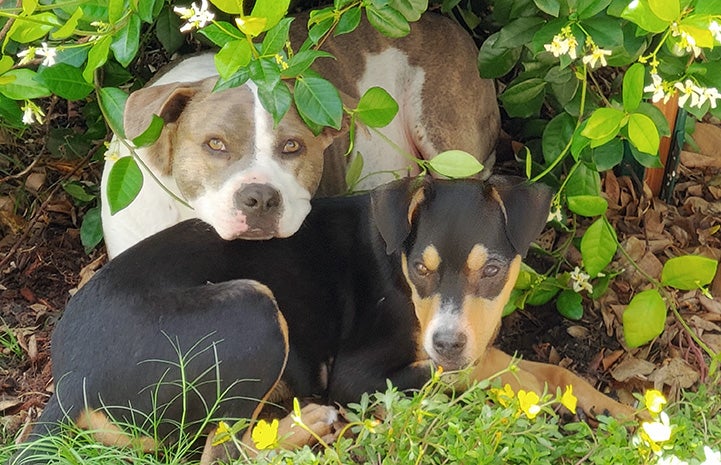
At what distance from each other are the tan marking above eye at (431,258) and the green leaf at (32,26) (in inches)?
54.1

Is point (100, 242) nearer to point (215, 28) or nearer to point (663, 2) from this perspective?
point (215, 28)

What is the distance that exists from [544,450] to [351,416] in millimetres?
585

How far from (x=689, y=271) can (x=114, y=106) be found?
7.10ft

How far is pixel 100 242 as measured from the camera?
4.47m

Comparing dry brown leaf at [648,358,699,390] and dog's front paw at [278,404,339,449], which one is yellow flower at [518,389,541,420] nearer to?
dog's front paw at [278,404,339,449]

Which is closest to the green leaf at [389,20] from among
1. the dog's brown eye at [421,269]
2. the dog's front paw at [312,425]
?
the dog's brown eye at [421,269]

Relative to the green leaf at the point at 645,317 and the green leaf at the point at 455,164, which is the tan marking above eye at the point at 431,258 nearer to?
the green leaf at the point at 455,164

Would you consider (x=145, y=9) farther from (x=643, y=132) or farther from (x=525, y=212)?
(x=643, y=132)

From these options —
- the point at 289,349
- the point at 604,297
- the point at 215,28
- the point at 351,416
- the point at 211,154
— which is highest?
the point at 215,28

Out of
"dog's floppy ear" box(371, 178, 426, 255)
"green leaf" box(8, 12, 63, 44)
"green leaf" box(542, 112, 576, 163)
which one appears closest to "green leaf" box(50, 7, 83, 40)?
"green leaf" box(8, 12, 63, 44)

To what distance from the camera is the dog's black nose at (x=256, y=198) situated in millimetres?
3289

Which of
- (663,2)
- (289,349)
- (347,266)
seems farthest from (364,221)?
(663,2)

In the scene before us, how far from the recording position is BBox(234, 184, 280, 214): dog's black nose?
10.8ft

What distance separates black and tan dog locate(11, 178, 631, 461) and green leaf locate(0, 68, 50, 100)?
646 mm
